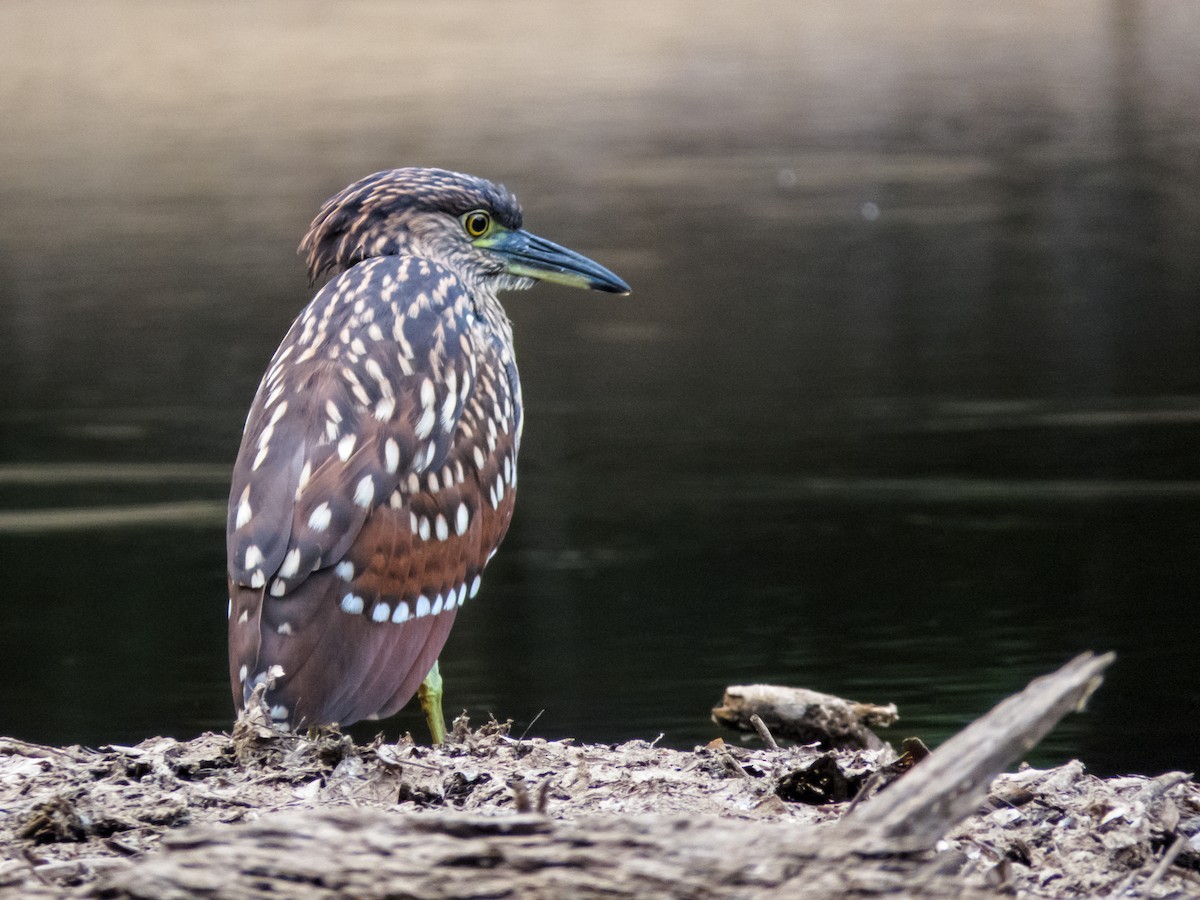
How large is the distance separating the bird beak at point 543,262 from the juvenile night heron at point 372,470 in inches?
7.6

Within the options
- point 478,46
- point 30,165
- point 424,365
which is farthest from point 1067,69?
point 424,365

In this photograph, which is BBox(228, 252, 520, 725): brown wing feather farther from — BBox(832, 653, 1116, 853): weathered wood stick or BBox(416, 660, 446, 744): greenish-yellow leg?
BBox(832, 653, 1116, 853): weathered wood stick

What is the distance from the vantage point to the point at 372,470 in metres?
4.75

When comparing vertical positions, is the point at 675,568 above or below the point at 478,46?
below

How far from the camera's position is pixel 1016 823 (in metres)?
4.04

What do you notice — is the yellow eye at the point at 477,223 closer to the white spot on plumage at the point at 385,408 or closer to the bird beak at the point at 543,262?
the bird beak at the point at 543,262

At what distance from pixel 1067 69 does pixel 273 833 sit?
2956 centimetres

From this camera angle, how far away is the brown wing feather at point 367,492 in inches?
177

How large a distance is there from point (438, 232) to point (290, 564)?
5.40ft

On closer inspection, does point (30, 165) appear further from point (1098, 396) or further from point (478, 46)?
point (1098, 396)

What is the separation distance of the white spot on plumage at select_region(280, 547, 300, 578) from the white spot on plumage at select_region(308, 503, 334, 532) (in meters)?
0.08

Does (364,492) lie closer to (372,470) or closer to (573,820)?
(372,470)

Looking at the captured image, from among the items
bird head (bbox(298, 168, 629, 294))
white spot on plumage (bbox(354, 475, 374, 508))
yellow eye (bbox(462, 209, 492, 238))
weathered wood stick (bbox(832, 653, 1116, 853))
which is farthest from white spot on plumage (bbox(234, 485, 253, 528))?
weathered wood stick (bbox(832, 653, 1116, 853))

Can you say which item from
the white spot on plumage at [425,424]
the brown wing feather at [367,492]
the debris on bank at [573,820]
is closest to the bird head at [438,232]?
the brown wing feather at [367,492]
